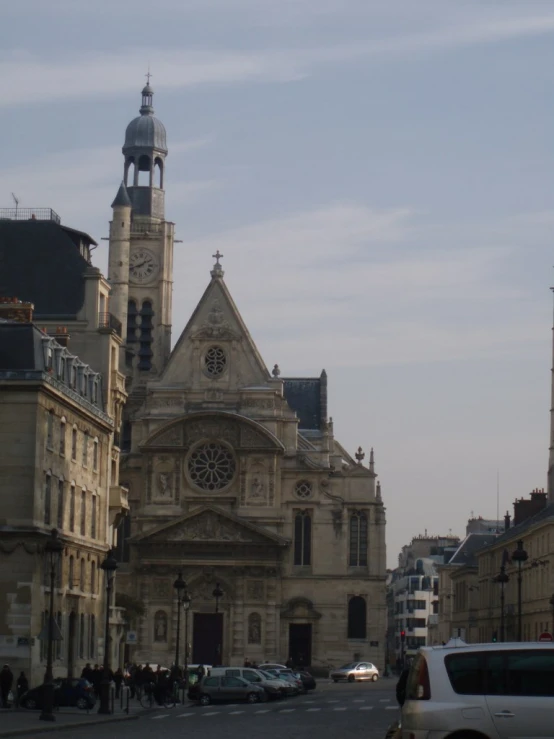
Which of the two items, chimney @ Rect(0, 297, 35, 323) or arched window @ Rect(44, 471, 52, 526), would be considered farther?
chimney @ Rect(0, 297, 35, 323)

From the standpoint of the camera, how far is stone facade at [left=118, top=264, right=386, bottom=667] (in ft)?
261

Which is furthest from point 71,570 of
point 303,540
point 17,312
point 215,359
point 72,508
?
point 215,359

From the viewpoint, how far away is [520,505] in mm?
90562

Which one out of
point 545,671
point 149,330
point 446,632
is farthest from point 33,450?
point 446,632

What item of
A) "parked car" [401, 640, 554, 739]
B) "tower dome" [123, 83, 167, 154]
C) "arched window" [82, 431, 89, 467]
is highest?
"tower dome" [123, 83, 167, 154]

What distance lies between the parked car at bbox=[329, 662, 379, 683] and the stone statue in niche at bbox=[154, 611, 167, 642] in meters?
8.87

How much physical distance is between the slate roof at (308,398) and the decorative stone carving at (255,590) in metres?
12.7

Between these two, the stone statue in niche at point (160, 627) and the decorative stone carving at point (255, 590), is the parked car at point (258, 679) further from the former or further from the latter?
the stone statue in niche at point (160, 627)

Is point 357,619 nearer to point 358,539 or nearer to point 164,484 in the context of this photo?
point 358,539

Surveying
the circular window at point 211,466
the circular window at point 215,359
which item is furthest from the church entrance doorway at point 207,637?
the circular window at point 215,359

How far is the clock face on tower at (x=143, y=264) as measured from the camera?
8762 cm

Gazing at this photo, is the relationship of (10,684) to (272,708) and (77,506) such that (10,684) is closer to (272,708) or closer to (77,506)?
(272,708)

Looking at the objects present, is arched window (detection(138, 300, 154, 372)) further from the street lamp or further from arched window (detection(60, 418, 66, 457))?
arched window (detection(60, 418, 66, 457))

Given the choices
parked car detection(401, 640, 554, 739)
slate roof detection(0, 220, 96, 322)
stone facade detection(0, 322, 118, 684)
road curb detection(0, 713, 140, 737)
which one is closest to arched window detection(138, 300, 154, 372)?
slate roof detection(0, 220, 96, 322)
